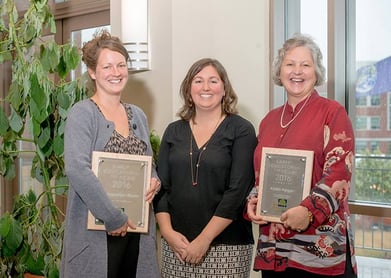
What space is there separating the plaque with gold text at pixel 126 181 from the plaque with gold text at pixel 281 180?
0.48 meters

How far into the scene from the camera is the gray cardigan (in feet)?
6.95

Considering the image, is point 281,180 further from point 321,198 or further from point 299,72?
point 299,72

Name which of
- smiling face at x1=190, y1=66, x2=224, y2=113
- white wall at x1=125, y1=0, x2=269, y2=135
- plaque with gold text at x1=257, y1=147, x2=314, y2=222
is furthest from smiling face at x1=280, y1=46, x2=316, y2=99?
white wall at x1=125, y1=0, x2=269, y2=135

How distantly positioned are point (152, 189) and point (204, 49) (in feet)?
3.95

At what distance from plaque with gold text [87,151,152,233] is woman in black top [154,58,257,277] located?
0.62 feet

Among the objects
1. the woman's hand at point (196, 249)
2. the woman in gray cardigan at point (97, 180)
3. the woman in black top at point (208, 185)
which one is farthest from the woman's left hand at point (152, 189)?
the woman's hand at point (196, 249)

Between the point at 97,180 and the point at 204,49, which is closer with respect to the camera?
the point at 97,180

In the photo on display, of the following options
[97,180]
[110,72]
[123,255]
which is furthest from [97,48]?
[123,255]

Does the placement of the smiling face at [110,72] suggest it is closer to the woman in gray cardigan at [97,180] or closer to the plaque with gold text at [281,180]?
the woman in gray cardigan at [97,180]

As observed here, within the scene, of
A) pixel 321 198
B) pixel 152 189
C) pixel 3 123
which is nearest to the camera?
pixel 321 198

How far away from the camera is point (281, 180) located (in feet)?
6.83

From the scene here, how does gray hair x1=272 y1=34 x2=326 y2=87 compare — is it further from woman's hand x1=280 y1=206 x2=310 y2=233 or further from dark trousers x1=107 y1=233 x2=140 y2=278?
dark trousers x1=107 y1=233 x2=140 y2=278

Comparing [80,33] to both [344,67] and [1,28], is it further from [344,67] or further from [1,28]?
[344,67]

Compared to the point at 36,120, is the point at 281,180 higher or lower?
lower
